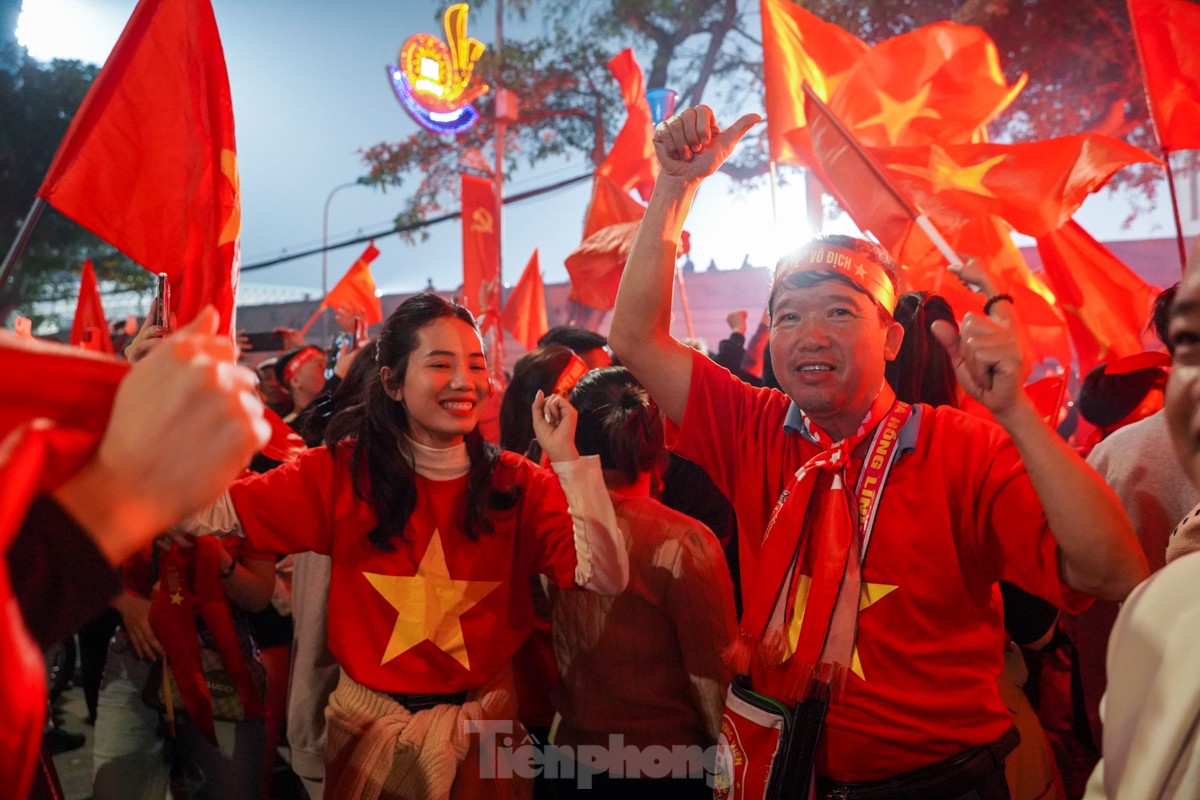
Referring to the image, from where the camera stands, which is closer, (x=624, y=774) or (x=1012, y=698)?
(x=1012, y=698)

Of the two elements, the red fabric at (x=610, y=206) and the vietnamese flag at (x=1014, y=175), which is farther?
the red fabric at (x=610, y=206)

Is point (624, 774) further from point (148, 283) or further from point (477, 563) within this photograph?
point (148, 283)

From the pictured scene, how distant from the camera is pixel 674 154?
2312 millimetres

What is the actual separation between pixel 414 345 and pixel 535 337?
524 centimetres

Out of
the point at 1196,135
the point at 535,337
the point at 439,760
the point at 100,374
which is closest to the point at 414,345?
the point at 439,760

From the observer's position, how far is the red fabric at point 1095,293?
4.64 metres

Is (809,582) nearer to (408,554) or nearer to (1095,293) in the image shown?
(408,554)

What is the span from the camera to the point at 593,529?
246 centimetres

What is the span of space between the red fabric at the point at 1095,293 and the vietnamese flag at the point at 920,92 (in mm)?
810

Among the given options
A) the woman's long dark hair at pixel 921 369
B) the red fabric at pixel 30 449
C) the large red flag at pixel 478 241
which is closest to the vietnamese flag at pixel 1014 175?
the woman's long dark hair at pixel 921 369

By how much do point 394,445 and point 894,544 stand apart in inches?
60.3

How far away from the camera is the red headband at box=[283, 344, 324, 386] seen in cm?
564

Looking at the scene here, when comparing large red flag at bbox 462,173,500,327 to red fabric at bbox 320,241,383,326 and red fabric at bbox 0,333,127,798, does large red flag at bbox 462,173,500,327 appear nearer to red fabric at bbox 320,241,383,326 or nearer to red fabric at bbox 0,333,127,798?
red fabric at bbox 320,241,383,326

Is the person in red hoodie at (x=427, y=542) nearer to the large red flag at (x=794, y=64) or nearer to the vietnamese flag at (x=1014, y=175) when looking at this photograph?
the large red flag at (x=794, y=64)
